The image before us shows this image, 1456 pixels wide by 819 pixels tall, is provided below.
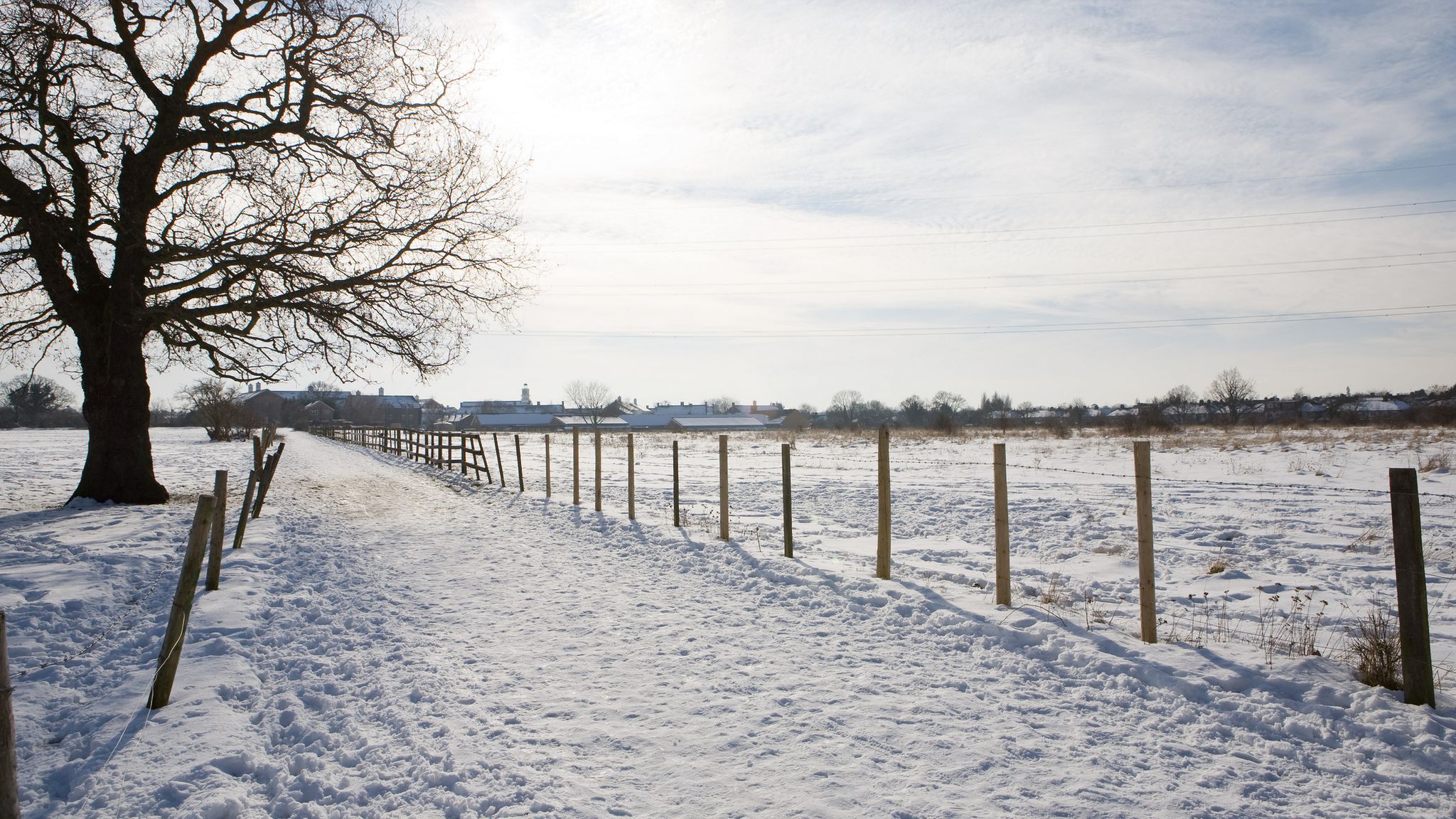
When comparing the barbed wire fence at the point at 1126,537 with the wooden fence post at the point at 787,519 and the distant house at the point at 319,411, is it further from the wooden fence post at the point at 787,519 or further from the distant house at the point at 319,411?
the distant house at the point at 319,411

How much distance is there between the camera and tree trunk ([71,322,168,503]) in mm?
13352

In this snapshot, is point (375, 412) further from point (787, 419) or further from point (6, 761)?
point (6, 761)

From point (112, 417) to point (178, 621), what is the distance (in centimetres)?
1131

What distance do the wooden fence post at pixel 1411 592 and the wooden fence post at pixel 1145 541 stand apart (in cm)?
136

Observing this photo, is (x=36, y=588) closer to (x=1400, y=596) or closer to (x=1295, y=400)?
(x=1400, y=596)

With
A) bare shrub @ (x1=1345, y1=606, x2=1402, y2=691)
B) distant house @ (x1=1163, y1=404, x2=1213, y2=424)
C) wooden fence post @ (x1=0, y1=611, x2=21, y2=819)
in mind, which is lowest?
bare shrub @ (x1=1345, y1=606, x2=1402, y2=691)

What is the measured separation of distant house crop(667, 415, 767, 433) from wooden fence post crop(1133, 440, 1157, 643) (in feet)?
310

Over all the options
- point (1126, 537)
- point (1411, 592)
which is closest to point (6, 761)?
point (1411, 592)

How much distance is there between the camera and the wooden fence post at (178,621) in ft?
15.4

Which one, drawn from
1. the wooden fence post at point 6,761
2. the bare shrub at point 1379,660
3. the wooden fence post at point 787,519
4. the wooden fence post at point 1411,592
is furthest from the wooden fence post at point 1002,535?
the wooden fence post at point 6,761

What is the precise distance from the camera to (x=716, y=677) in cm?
529

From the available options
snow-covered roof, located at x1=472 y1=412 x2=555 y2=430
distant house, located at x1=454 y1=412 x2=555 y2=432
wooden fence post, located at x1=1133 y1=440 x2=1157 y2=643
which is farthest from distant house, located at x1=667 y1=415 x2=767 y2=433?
wooden fence post, located at x1=1133 y1=440 x2=1157 y2=643

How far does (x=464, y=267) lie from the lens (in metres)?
15.9

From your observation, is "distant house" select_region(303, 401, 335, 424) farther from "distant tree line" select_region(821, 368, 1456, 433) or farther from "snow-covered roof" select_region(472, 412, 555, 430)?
"distant tree line" select_region(821, 368, 1456, 433)
